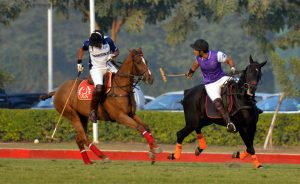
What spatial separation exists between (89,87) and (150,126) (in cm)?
983

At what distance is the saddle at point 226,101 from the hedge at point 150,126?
890 cm

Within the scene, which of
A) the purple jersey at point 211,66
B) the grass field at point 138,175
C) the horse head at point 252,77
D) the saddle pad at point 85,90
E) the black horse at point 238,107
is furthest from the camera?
the saddle pad at point 85,90

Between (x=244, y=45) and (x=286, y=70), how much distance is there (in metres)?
55.2

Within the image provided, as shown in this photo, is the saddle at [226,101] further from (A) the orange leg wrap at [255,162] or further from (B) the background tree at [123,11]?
(B) the background tree at [123,11]

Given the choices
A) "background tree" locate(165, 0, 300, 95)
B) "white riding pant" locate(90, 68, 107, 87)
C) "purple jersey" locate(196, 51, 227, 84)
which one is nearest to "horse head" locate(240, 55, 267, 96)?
"purple jersey" locate(196, 51, 227, 84)

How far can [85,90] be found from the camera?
21469 mm

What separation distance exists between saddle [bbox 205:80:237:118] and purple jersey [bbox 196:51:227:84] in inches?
9.9

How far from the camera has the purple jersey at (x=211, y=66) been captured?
20.6 m

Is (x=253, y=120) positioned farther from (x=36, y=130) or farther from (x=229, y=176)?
(x=36, y=130)

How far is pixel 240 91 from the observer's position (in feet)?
66.9

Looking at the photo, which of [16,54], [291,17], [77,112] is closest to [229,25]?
[16,54]

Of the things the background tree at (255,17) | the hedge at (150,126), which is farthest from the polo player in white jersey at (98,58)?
the background tree at (255,17)

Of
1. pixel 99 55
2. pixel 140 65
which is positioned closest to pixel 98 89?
pixel 99 55

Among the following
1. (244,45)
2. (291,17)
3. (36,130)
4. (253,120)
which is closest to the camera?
(253,120)
